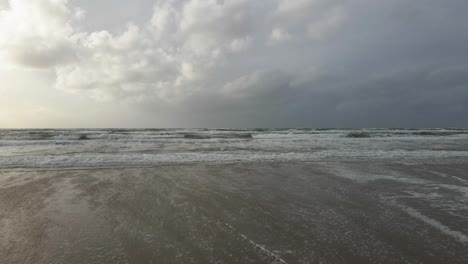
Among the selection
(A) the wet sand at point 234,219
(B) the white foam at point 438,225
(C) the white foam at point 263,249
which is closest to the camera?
(C) the white foam at point 263,249

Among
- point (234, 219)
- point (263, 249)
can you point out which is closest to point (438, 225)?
point (263, 249)

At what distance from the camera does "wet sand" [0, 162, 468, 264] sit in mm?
3236

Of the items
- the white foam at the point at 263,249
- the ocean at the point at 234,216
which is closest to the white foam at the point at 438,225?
the ocean at the point at 234,216

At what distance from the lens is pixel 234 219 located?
444 cm

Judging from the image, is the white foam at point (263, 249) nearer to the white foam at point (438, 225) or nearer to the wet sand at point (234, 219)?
the wet sand at point (234, 219)

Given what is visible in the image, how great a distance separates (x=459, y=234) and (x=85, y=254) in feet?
16.2

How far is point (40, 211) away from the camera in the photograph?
501cm

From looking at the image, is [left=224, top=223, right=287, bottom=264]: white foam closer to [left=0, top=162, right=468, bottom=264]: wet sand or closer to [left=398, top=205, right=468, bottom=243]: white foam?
[left=0, top=162, right=468, bottom=264]: wet sand

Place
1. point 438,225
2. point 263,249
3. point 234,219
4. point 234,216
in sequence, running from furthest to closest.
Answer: point 234,216 → point 234,219 → point 438,225 → point 263,249

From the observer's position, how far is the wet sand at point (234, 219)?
3.24m

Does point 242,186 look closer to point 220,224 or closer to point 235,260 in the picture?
point 220,224

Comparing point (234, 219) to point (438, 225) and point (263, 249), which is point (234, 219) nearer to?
point (263, 249)

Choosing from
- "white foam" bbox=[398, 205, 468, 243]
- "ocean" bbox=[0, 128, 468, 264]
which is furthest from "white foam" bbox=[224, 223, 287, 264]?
"white foam" bbox=[398, 205, 468, 243]

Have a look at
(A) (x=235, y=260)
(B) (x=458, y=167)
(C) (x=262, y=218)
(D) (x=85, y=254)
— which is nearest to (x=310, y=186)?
(C) (x=262, y=218)
